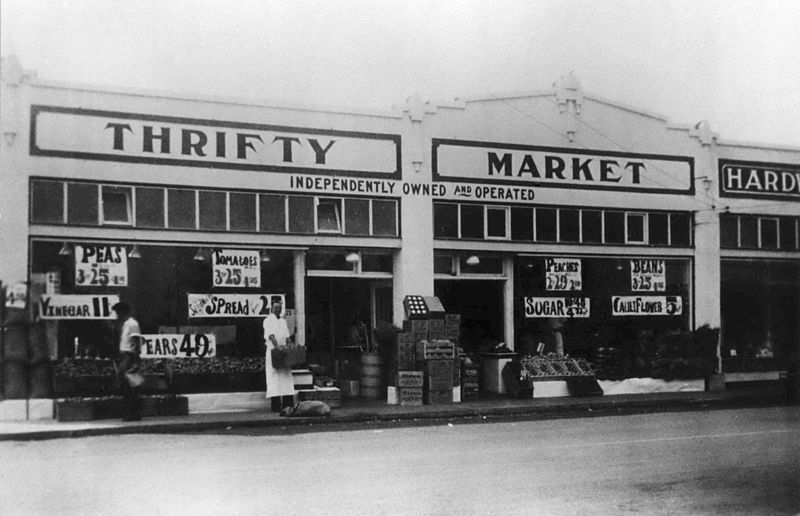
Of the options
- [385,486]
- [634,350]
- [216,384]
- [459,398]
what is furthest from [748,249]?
[385,486]

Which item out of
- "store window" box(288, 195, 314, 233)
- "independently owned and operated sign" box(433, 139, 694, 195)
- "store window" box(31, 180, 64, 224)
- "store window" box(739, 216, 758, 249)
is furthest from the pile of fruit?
"store window" box(31, 180, 64, 224)

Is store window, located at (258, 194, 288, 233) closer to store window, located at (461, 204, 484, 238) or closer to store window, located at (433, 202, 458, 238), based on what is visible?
store window, located at (433, 202, 458, 238)

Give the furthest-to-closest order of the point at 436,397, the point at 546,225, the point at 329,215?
the point at 546,225 → the point at 329,215 → the point at 436,397

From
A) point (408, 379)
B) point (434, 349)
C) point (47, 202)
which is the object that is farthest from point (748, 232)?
point (47, 202)

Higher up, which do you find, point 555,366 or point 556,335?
point 556,335

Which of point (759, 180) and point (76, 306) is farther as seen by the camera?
point (759, 180)

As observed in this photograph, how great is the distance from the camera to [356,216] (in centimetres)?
1734

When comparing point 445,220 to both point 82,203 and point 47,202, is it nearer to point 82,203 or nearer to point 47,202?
point 82,203

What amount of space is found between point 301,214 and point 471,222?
3.74m

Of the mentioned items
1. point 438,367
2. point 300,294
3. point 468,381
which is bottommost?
point 468,381

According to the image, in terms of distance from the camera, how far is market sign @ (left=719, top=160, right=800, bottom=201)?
20922 millimetres

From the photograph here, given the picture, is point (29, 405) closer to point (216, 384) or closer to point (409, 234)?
point (216, 384)

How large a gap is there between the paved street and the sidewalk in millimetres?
670

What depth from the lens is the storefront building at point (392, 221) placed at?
15.1m
